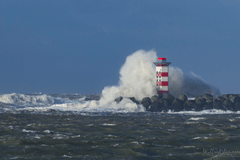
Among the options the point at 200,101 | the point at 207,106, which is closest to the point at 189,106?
the point at 200,101

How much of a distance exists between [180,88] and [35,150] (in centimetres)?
3449

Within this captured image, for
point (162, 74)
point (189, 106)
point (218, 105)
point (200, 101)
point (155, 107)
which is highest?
point (162, 74)

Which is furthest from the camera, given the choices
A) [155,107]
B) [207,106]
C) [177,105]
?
[155,107]

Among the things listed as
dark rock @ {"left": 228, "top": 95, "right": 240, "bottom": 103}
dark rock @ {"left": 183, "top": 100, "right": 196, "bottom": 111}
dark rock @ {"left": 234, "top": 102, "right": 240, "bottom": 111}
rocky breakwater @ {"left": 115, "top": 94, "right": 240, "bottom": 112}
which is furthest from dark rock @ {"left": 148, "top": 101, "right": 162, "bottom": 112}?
dark rock @ {"left": 234, "top": 102, "right": 240, "bottom": 111}

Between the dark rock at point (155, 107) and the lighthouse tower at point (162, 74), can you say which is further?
the lighthouse tower at point (162, 74)

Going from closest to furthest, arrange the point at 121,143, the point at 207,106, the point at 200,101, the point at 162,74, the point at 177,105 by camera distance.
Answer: the point at 121,143
the point at 177,105
the point at 207,106
the point at 200,101
the point at 162,74

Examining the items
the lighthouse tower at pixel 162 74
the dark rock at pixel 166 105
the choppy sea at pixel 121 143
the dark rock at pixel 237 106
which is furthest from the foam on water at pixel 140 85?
the choppy sea at pixel 121 143

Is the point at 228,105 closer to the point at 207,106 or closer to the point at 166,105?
the point at 207,106

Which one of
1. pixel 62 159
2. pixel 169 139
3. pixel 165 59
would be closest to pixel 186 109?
pixel 165 59

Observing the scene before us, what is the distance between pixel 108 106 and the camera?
3828 cm

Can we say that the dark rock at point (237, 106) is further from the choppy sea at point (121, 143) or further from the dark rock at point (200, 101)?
the choppy sea at point (121, 143)

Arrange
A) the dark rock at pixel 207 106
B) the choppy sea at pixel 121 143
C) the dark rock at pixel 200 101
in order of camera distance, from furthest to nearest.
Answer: the dark rock at pixel 200 101 → the dark rock at pixel 207 106 → the choppy sea at pixel 121 143

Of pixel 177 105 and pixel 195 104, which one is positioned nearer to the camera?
pixel 177 105

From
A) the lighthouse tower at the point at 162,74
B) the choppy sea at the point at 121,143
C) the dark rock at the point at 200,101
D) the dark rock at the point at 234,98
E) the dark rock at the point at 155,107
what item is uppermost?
the lighthouse tower at the point at 162,74
